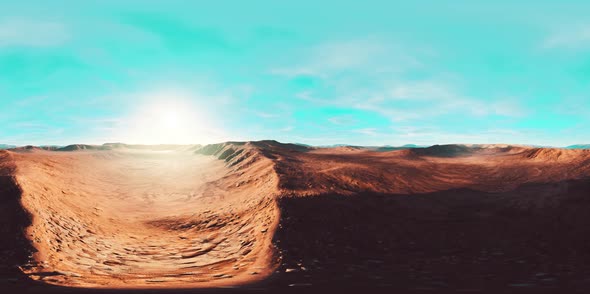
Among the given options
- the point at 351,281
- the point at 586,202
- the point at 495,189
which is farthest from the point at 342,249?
the point at 495,189

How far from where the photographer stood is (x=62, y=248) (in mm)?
9938

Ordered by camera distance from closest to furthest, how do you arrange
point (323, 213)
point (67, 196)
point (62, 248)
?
1. point (62, 248)
2. point (323, 213)
3. point (67, 196)

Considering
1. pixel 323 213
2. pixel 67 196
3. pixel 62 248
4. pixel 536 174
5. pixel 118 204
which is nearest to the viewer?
pixel 62 248

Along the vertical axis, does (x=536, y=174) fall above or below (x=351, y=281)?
above

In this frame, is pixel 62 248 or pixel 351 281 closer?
pixel 351 281

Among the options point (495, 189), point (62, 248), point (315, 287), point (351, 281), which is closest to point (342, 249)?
point (351, 281)

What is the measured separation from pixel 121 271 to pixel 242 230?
465 cm

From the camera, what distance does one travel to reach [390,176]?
838 inches

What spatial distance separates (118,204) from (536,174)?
28159 mm

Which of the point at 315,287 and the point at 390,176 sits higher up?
the point at 390,176

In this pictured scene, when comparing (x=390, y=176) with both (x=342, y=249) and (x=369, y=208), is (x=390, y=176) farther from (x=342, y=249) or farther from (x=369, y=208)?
(x=342, y=249)

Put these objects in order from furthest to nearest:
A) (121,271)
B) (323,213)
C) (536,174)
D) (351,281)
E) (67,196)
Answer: (536,174) → (67,196) → (323,213) → (121,271) → (351,281)

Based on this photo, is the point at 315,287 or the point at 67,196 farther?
the point at 67,196

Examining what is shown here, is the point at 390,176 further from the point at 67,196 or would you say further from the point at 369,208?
the point at 67,196
